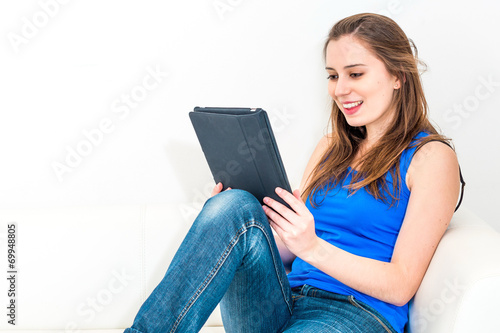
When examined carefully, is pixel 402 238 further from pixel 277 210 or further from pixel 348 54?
pixel 348 54

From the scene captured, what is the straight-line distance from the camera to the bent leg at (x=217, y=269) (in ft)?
3.65

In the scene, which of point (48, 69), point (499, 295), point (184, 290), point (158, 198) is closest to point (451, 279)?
point (499, 295)

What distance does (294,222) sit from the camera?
119cm

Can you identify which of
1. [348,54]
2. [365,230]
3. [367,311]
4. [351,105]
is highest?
[348,54]

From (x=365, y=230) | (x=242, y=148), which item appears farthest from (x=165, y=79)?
(x=365, y=230)

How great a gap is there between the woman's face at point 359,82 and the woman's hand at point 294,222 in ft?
1.10

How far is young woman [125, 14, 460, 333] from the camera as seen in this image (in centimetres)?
115

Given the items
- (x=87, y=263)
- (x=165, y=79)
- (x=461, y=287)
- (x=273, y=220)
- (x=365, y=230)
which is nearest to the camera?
(x=461, y=287)

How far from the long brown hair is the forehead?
0.04 feet

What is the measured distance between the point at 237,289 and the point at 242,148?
307 mm

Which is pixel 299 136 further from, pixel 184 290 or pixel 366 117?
pixel 184 290

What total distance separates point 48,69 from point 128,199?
1.57 feet

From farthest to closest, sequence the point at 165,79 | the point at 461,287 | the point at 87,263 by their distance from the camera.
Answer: the point at 165,79
the point at 87,263
the point at 461,287

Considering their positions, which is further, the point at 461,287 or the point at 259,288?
the point at 259,288
